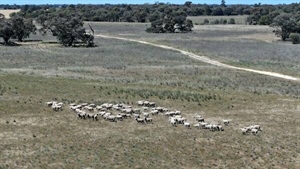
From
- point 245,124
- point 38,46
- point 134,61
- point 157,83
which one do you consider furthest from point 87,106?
point 38,46

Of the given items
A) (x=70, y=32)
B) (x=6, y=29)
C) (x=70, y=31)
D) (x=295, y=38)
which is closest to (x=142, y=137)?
(x=70, y=31)

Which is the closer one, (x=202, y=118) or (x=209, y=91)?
(x=202, y=118)

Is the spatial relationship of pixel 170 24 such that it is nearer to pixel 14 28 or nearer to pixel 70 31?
pixel 70 31

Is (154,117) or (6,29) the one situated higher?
(6,29)

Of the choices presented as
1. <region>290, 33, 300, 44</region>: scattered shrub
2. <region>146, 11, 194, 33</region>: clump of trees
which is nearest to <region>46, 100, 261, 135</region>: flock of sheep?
<region>290, 33, 300, 44</region>: scattered shrub

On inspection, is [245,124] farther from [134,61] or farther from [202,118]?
[134,61]

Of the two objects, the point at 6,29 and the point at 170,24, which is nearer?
the point at 6,29
